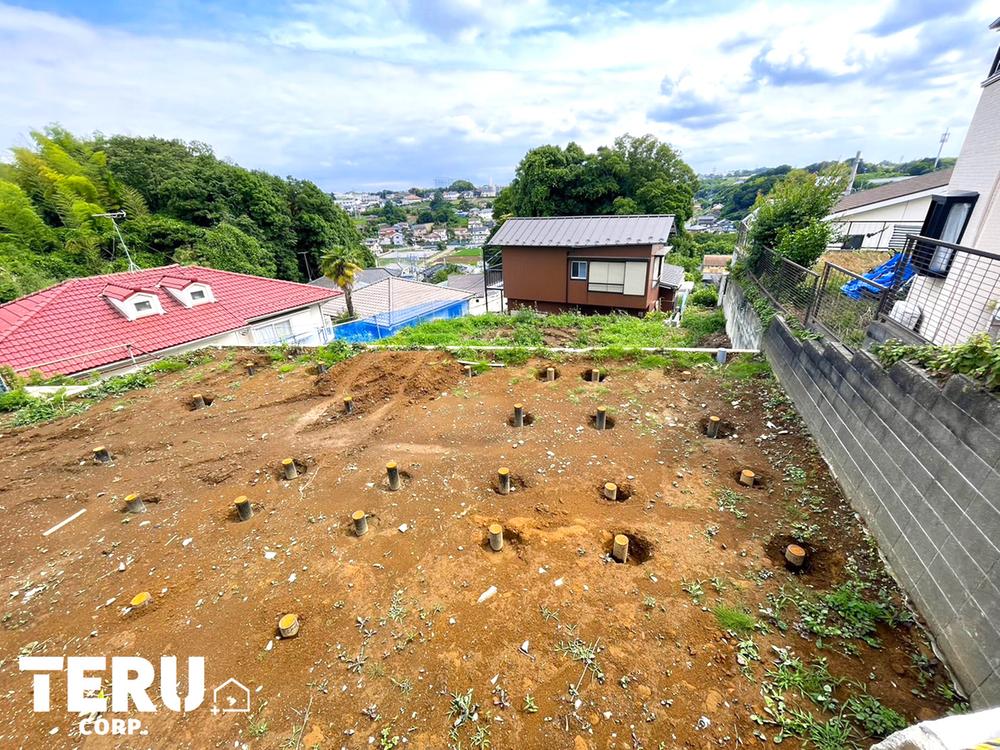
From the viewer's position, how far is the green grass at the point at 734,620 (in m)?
2.80

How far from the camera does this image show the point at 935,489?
2.81 metres

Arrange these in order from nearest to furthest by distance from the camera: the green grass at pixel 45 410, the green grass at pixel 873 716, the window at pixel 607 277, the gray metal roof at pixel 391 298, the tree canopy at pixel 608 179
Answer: the green grass at pixel 873 716 → the green grass at pixel 45 410 → the window at pixel 607 277 → the gray metal roof at pixel 391 298 → the tree canopy at pixel 608 179

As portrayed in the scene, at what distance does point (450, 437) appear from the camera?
5.43 meters

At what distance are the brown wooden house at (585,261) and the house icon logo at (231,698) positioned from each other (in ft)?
46.6

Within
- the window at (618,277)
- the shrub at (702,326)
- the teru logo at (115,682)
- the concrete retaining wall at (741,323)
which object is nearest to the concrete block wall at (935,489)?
the concrete retaining wall at (741,323)

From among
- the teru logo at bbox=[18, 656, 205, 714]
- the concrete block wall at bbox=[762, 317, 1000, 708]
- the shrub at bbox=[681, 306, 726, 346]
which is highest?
the concrete block wall at bbox=[762, 317, 1000, 708]

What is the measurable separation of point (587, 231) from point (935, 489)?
43.8 ft

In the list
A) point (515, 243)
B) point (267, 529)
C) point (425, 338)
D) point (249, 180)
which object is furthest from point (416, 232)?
point (267, 529)

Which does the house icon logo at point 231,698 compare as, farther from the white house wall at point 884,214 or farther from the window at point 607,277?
the white house wall at point 884,214

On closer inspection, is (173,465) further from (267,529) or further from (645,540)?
(645,540)

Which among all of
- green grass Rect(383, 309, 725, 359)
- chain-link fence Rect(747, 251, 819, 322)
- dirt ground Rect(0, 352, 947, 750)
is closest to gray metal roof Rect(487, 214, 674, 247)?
green grass Rect(383, 309, 725, 359)

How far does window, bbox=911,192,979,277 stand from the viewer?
15.9 feet

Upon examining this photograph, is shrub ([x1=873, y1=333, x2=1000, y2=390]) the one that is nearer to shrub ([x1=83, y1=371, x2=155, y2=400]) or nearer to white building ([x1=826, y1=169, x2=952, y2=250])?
shrub ([x1=83, y1=371, x2=155, y2=400])

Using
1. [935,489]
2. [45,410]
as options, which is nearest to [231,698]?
[935,489]
